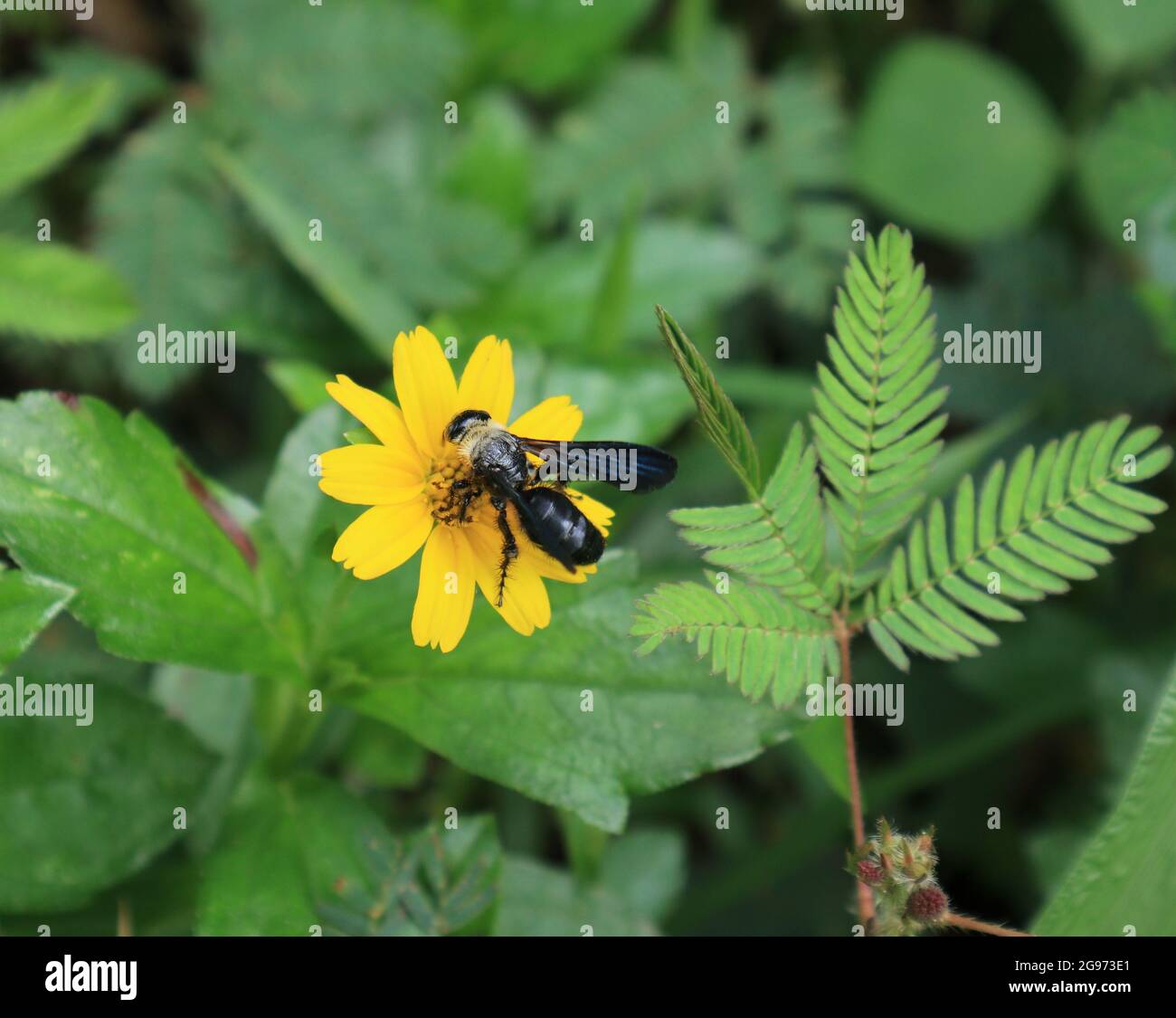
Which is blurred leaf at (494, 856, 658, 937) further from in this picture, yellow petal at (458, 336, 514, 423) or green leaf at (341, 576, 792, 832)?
yellow petal at (458, 336, 514, 423)

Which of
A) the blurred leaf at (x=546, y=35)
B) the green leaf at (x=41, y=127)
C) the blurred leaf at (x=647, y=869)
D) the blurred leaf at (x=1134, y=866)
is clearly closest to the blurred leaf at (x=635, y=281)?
the blurred leaf at (x=546, y=35)

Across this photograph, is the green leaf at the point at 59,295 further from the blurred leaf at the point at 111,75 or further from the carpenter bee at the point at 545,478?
the carpenter bee at the point at 545,478

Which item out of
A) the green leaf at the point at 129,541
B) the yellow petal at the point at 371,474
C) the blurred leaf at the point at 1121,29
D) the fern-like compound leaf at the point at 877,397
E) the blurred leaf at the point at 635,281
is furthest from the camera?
the blurred leaf at the point at 1121,29

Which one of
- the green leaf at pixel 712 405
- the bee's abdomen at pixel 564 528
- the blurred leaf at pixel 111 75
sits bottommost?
the bee's abdomen at pixel 564 528

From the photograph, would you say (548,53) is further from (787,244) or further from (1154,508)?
(1154,508)

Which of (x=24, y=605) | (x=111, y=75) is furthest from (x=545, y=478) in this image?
(x=111, y=75)
